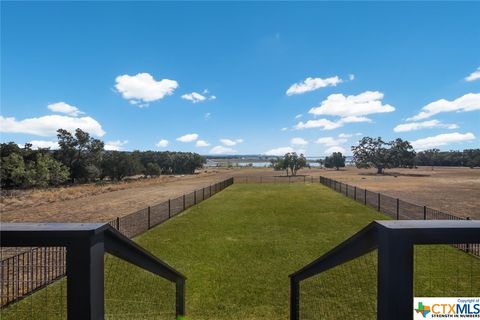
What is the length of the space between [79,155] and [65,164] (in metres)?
3.47

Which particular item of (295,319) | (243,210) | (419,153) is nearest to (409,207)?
(243,210)

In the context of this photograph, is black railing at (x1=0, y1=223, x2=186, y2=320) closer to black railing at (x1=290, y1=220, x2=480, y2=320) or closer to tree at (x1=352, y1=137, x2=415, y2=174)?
black railing at (x1=290, y1=220, x2=480, y2=320)

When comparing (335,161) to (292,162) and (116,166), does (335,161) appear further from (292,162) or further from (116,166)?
(116,166)

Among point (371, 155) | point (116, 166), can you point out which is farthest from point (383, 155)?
point (116, 166)

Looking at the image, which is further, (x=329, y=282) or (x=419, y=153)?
(x=419, y=153)

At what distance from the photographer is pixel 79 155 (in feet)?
218

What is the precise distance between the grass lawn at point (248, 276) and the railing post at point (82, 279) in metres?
0.55

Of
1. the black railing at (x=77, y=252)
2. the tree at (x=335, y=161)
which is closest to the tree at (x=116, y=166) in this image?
the black railing at (x=77, y=252)

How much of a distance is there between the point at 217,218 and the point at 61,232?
15.8m

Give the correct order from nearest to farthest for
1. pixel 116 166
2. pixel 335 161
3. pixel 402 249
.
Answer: pixel 402 249 < pixel 116 166 < pixel 335 161

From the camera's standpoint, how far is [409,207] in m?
20.2

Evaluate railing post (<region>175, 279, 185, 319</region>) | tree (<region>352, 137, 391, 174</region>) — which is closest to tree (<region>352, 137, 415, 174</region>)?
tree (<region>352, 137, 391, 174</region>)

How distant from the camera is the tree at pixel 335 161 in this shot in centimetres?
12775

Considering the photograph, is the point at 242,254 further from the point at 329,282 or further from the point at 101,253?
the point at 101,253
